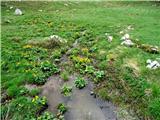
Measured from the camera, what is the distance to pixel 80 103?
52.0ft

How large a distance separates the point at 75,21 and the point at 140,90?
17.8 m

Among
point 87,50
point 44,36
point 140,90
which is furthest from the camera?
point 44,36

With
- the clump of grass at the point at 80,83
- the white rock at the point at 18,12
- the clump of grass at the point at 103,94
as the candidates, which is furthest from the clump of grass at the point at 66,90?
the white rock at the point at 18,12

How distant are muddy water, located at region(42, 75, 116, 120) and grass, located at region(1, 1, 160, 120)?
67 cm

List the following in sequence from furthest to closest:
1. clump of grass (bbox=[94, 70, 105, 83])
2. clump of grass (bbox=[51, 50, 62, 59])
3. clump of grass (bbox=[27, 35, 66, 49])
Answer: clump of grass (bbox=[27, 35, 66, 49]) → clump of grass (bbox=[51, 50, 62, 59]) → clump of grass (bbox=[94, 70, 105, 83])

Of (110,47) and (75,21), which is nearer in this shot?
(110,47)

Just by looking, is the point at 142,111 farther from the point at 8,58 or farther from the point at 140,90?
the point at 8,58

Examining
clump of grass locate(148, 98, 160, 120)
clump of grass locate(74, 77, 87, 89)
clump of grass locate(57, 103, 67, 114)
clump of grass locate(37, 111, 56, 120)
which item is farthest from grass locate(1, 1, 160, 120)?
clump of grass locate(57, 103, 67, 114)

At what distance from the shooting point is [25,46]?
75.8 ft

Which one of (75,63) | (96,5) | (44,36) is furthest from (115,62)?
(96,5)

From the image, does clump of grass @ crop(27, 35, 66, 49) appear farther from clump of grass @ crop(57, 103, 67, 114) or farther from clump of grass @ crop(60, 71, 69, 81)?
clump of grass @ crop(57, 103, 67, 114)

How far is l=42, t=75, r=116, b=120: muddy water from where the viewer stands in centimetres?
1473

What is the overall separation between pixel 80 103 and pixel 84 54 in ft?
22.4

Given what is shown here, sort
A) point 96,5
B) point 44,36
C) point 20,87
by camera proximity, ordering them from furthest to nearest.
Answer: point 96,5
point 44,36
point 20,87
